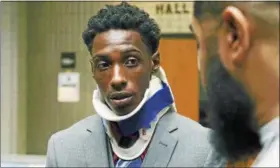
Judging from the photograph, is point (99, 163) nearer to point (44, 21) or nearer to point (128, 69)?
point (128, 69)

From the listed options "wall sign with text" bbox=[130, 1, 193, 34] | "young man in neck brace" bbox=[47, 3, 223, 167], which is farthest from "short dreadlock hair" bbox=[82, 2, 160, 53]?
"wall sign with text" bbox=[130, 1, 193, 34]

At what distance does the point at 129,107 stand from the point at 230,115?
8.8 inches

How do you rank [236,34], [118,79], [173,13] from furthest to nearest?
[173,13] < [118,79] < [236,34]

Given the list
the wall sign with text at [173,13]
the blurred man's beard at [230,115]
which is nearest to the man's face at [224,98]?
the blurred man's beard at [230,115]

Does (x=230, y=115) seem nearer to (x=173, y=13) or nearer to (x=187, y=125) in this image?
(x=187, y=125)

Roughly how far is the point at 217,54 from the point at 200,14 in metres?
0.04

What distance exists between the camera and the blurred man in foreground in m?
0.49

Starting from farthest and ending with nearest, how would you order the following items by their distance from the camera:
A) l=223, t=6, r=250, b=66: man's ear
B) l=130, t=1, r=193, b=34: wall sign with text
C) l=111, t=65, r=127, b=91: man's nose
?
l=130, t=1, r=193, b=34: wall sign with text
l=111, t=65, r=127, b=91: man's nose
l=223, t=6, r=250, b=66: man's ear

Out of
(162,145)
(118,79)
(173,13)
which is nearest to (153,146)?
(162,145)

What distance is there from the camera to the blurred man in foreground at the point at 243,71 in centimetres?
49

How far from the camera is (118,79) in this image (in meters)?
0.74

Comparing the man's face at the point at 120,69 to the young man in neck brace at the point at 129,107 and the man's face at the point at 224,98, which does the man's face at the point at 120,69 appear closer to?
the young man in neck brace at the point at 129,107

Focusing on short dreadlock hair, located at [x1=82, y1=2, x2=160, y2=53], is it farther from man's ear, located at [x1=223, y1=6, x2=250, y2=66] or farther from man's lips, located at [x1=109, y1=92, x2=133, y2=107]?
man's ear, located at [x1=223, y1=6, x2=250, y2=66]

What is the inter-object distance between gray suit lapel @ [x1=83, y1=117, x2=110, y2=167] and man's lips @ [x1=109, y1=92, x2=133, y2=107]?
0.08 meters
